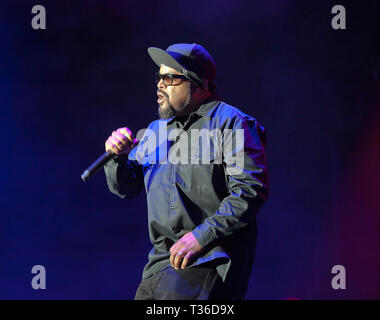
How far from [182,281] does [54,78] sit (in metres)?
2.23

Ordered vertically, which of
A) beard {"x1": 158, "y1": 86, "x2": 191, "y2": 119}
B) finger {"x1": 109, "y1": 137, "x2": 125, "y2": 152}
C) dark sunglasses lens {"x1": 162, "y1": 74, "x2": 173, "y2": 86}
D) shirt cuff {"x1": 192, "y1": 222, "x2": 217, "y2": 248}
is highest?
dark sunglasses lens {"x1": 162, "y1": 74, "x2": 173, "y2": 86}

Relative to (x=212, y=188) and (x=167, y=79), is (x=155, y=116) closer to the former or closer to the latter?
(x=167, y=79)

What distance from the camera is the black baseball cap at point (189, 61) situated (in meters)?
2.10

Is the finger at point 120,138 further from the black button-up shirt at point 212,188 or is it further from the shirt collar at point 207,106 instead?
the shirt collar at point 207,106

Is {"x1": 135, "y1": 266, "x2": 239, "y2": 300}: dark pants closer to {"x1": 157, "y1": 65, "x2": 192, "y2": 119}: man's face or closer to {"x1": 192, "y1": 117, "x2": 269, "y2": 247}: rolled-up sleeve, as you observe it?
{"x1": 192, "y1": 117, "x2": 269, "y2": 247}: rolled-up sleeve

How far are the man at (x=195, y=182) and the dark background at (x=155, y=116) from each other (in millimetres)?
1427

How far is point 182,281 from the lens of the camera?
1829 mm

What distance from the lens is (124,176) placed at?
87.7 inches

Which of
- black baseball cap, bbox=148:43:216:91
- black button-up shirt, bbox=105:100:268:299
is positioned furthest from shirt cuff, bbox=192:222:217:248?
black baseball cap, bbox=148:43:216:91

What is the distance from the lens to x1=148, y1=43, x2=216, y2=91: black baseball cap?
6.88 ft

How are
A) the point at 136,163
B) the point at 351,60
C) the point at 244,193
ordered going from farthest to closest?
the point at 351,60, the point at 136,163, the point at 244,193

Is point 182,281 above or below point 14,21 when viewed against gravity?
below

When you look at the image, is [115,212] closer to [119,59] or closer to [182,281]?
[119,59]
